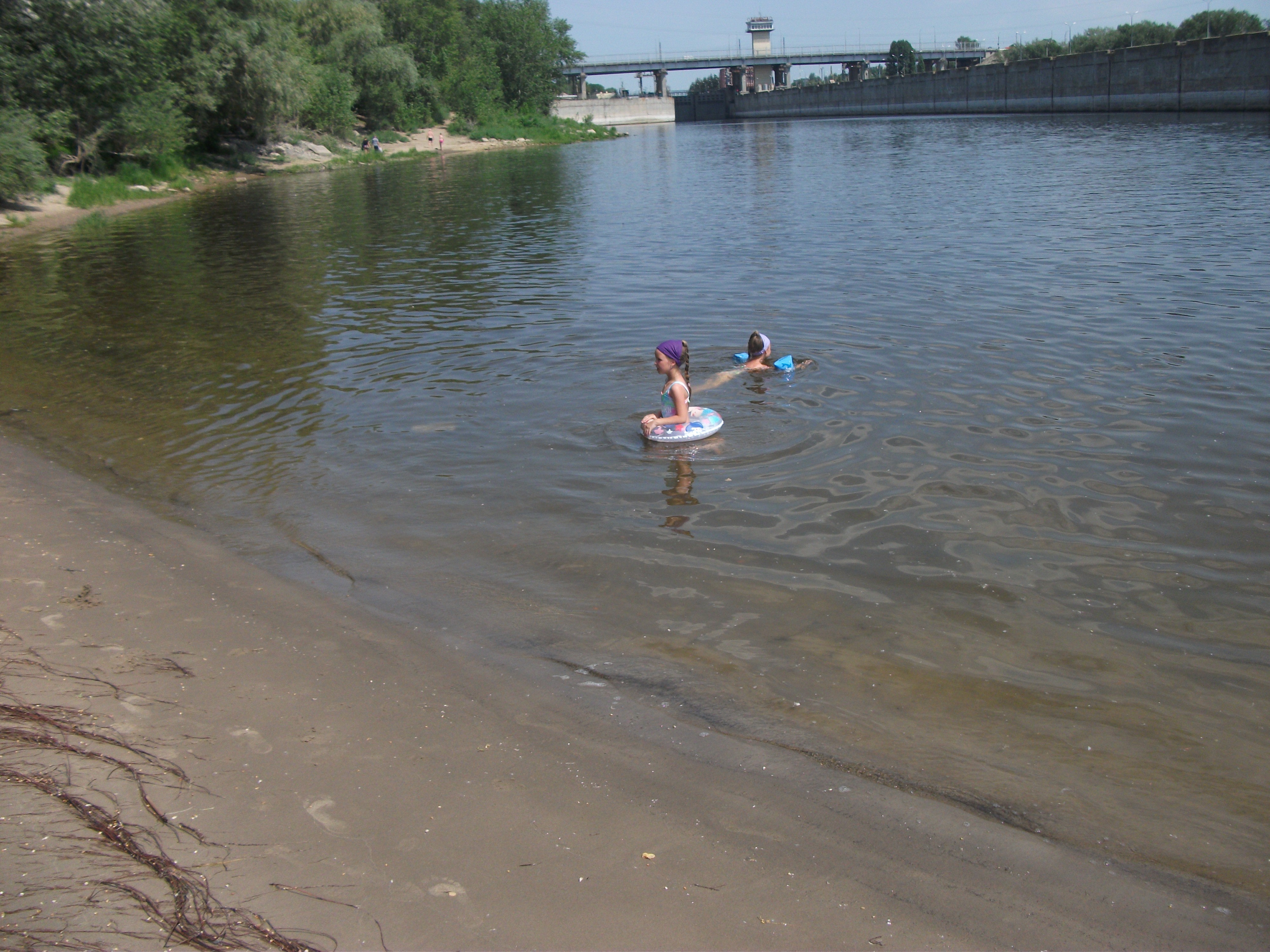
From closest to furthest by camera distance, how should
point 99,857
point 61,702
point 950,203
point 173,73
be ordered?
point 99,857, point 61,702, point 950,203, point 173,73

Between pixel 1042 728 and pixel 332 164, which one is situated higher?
pixel 332 164

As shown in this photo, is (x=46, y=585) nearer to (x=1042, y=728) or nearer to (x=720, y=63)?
(x=1042, y=728)

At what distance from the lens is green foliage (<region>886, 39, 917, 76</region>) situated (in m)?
159

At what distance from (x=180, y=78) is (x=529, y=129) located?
2177 inches

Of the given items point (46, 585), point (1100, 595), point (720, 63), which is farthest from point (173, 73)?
point (720, 63)

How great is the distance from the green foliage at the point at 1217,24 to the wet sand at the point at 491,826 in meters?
110

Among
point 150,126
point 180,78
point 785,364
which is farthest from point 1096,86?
point 785,364

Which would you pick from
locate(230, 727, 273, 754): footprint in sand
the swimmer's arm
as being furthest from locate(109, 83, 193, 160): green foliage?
locate(230, 727, 273, 754): footprint in sand

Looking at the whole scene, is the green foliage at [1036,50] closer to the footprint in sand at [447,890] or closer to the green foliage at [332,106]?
the green foliage at [332,106]

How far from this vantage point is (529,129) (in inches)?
3693

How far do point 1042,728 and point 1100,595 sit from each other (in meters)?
1.75

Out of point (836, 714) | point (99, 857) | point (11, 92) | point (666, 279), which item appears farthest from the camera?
point (11, 92)

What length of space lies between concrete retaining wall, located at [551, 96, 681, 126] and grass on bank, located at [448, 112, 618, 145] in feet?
32.5

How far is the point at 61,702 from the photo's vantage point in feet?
15.7
